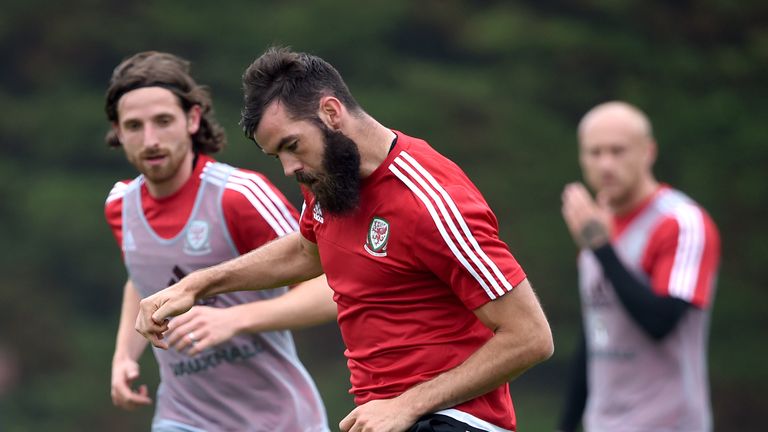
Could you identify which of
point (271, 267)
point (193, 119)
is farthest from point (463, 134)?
point (271, 267)

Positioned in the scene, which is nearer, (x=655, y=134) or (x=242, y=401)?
(x=242, y=401)

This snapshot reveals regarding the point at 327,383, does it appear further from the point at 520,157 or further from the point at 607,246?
the point at 607,246

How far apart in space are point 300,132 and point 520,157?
10.8 meters

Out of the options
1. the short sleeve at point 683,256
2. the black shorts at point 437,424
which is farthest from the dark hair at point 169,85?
the short sleeve at point 683,256

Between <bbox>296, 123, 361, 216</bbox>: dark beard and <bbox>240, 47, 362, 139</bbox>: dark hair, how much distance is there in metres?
0.10

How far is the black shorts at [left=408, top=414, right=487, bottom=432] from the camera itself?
3.71 meters

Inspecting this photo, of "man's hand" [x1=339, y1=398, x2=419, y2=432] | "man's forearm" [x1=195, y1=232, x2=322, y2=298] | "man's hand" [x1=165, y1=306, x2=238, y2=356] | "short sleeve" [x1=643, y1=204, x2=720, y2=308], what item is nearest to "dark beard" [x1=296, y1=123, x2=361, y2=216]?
"man's forearm" [x1=195, y1=232, x2=322, y2=298]

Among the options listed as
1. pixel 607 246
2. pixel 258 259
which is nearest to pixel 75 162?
pixel 607 246

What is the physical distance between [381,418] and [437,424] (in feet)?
0.55

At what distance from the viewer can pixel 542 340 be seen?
11.9ft

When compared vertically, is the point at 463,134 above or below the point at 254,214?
above

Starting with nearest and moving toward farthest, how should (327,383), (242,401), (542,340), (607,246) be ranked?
(542,340), (242,401), (607,246), (327,383)

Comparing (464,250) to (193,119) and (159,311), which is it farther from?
(193,119)

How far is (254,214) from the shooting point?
15.3 ft
